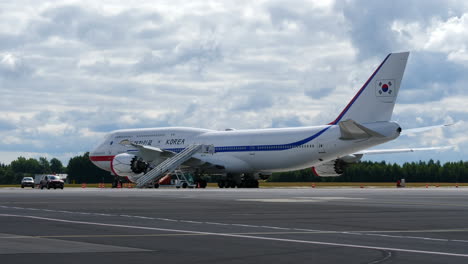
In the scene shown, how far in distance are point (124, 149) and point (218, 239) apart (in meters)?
61.6

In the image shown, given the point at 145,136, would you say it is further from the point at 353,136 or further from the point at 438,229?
the point at 438,229

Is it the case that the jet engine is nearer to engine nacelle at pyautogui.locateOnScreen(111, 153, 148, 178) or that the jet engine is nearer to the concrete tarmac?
engine nacelle at pyautogui.locateOnScreen(111, 153, 148, 178)

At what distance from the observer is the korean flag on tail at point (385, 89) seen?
58.8 metres

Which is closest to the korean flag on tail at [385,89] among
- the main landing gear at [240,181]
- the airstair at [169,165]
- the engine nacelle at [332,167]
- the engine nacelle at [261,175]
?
the engine nacelle at [332,167]

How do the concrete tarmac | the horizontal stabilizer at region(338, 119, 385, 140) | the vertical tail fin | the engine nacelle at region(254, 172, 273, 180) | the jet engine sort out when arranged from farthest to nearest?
1. the engine nacelle at region(254, 172, 273, 180)
2. the jet engine
3. the vertical tail fin
4. the horizontal stabilizer at region(338, 119, 385, 140)
5. the concrete tarmac

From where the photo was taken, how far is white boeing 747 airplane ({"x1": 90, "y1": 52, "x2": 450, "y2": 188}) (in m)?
58.7

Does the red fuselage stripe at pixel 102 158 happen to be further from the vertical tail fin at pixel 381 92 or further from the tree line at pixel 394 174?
the tree line at pixel 394 174

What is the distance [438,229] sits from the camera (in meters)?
17.7

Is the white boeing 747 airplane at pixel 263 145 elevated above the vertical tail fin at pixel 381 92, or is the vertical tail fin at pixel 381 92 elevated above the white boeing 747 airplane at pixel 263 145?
the vertical tail fin at pixel 381 92

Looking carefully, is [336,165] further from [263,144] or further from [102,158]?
[102,158]

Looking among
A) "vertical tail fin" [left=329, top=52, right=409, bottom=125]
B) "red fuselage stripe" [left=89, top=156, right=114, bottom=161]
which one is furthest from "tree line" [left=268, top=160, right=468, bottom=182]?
"vertical tail fin" [left=329, top=52, right=409, bottom=125]

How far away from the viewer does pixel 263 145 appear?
214 feet

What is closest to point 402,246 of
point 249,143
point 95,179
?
point 249,143

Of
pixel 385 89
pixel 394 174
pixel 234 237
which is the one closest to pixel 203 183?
pixel 385 89
